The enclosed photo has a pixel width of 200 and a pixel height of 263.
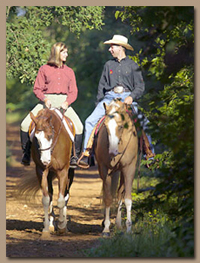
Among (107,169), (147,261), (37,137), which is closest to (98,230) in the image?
(107,169)

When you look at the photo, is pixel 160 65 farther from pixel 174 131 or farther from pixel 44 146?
pixel 44 146

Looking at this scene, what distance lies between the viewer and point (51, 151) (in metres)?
10.6

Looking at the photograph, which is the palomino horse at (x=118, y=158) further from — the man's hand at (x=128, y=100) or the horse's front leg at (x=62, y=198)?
the horse's front leg at (x=62, y=198)

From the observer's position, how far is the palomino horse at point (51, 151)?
399 inches

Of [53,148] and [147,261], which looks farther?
[53,148]

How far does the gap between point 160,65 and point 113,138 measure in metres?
1.67

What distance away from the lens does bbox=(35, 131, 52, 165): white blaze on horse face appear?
10070mm

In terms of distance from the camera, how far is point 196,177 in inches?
337

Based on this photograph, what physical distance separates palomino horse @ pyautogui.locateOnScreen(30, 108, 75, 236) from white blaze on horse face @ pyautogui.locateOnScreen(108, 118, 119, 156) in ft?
2.77

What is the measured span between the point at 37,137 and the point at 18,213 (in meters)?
4.28

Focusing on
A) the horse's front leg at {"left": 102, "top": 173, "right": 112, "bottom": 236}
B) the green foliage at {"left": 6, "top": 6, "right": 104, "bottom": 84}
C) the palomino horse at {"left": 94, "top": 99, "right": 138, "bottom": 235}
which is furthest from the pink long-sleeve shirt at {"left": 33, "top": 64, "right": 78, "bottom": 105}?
the green foliage at {"left": 6, "top": 6, "right": 104, "bottom": 84}

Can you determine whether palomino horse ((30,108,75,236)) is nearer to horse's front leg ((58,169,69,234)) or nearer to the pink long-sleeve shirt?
horse's front leg ((58,169,69,234))

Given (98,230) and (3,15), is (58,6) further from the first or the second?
(98,230)

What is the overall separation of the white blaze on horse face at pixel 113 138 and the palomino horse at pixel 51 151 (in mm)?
843
